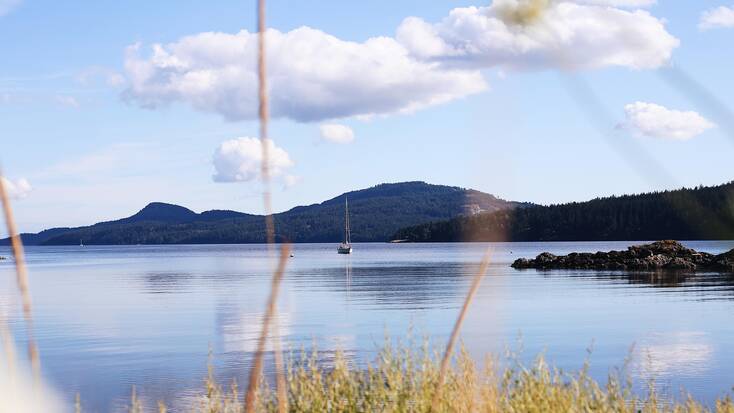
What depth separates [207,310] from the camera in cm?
4756

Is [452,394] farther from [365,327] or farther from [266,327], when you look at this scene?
[365,327]

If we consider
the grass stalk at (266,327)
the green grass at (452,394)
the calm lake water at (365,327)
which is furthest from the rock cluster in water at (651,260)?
the grass stalk at (266,327)

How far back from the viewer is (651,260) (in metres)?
86.6

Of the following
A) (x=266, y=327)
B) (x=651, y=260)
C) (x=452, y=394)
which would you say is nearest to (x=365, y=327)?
(x=452, y=394)

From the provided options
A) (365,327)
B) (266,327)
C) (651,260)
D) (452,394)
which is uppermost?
(266,327)

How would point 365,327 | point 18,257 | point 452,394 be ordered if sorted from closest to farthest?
1. point 18,257
2. point 452,394
3. point 365,327

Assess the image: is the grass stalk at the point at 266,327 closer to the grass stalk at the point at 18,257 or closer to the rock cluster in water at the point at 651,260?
the grass stalk at the point at 18,257

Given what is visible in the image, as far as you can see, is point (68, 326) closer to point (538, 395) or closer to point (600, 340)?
point (600, 340)

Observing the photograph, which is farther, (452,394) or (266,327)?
(452,394)

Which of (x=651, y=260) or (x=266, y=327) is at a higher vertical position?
(x=266, y=327)

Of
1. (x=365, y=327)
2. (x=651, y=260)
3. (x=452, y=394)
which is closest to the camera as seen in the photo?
(x=452, y=394)

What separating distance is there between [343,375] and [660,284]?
5357cm

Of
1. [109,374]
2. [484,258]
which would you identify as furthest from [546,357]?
[484,258]

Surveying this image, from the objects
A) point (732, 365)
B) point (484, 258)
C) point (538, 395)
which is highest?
point (484, 258)
